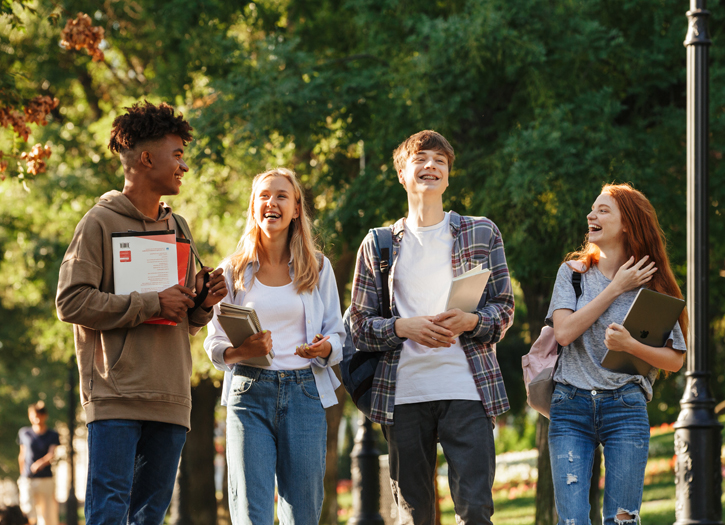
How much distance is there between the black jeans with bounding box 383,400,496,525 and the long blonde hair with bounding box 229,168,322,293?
0.80 meters

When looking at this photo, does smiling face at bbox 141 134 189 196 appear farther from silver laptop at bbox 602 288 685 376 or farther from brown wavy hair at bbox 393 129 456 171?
silver laptop at bbox 602 288 685 376

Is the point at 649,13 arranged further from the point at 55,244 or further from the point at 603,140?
the point at 55,244

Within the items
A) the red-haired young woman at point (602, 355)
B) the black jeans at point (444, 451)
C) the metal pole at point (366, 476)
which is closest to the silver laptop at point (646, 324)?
the red-haired young woman at point (602, 355)

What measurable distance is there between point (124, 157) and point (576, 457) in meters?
2.53

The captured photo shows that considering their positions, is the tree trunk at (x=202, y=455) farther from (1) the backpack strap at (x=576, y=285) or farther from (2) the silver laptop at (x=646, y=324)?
(2) the silver laptop at (x=646, y=324)

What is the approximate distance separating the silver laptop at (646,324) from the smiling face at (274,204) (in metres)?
1.74

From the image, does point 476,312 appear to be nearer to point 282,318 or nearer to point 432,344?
point 432,344

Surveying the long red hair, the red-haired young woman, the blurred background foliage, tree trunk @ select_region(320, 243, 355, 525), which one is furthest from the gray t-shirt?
tree trunk @ select_region(320, 243, 355, 525)

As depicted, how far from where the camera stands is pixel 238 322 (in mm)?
3877

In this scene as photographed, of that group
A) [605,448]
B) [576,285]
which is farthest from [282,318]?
[605,448]

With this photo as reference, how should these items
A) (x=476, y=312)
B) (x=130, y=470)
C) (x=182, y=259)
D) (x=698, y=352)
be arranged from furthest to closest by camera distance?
1. (x=698, y=352)
2. (x=476, y=312)
3. (x=182, y=259)
4. (x=130, y=470)

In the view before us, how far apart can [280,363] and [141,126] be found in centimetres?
129

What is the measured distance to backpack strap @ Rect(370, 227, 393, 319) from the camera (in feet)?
14.2

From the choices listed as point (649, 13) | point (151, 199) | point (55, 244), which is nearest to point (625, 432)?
point (151, 199)
